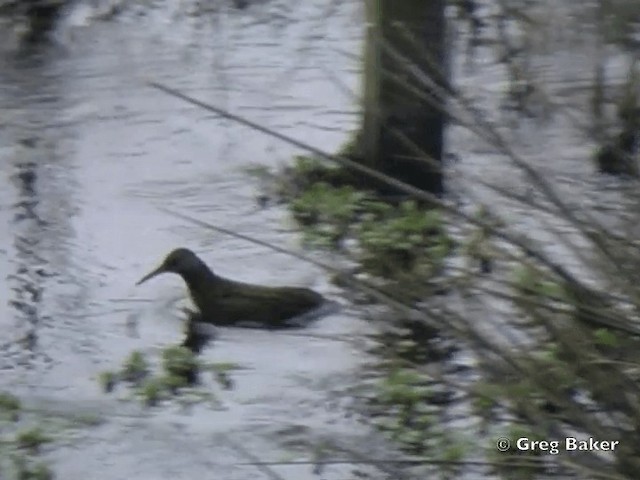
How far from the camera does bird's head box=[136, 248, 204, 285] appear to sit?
7355 millimetres

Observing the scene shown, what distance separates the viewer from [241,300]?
23.7 feet

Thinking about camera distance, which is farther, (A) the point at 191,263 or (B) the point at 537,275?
(A) the point at 191,263

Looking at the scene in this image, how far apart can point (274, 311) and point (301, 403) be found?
0.82 meters

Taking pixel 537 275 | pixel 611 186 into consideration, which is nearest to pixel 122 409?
pixel 537 275

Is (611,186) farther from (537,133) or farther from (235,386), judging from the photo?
(235,386)

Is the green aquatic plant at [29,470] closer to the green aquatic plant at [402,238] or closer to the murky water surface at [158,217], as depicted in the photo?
the murky water surface at [158,217]

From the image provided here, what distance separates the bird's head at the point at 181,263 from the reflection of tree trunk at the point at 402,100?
137 centimetres

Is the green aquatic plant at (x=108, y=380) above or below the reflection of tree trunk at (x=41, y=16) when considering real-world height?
below

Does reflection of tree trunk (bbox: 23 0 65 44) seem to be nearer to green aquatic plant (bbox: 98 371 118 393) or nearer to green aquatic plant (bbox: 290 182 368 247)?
green aquatic plant (bbox: 290 182 368 247)

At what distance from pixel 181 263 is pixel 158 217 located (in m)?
1.36

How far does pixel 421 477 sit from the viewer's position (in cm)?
511

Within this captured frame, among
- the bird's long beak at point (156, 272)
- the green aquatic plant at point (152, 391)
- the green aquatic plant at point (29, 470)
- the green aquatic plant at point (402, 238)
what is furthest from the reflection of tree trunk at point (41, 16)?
the green aquatic plant at point (29, 470)

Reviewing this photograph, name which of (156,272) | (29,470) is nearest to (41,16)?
(156,272)

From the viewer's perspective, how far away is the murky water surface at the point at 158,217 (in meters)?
6.18
